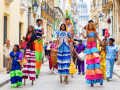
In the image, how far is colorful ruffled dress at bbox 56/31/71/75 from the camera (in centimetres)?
970

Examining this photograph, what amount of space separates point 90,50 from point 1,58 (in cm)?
655

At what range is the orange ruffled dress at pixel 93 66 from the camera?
8.80m

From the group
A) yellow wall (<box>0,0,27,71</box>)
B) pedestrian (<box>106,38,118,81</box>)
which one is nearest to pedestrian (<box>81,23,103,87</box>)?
pedestrian (<box>106,38,118,81</box>)

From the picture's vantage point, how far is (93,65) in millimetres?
8938

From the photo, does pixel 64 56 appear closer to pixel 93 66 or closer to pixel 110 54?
pixel 93 66

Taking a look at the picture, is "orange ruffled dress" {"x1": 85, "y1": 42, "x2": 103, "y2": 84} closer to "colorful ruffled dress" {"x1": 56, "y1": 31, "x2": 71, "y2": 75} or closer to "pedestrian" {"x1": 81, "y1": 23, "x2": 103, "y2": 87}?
"pedestrian" {"x1": 81, "y1": 23, "x2": 103, "y2": 87}

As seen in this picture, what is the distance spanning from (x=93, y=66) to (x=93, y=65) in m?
0.03

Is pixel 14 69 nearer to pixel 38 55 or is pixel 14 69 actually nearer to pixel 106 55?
pixel 38 55

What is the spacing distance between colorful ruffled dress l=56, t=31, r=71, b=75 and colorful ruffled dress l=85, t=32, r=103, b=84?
3.22 ft

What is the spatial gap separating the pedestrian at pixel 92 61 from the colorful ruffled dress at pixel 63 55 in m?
0.98

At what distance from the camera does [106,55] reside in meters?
10.7

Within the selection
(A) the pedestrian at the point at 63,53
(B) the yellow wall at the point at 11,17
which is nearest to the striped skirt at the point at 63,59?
(A) the pedestrian at the point at 63,53

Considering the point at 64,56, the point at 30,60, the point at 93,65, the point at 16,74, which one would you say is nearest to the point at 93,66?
the point at 93,65

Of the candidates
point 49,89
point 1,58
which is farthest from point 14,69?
point 1,58
